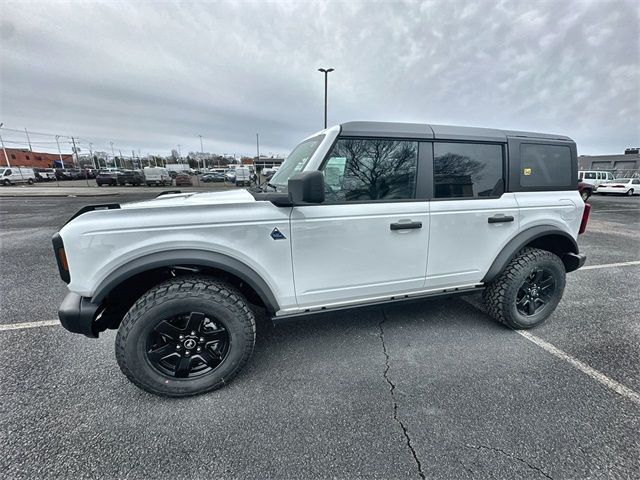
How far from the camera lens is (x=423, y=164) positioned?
2498mm

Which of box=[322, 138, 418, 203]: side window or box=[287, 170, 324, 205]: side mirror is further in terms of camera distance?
box=[322, 138, 418, 203]: side window

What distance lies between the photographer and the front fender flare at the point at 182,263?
6.22 feet

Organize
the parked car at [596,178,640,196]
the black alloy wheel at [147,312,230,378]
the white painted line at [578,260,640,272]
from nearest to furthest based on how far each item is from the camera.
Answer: the black alloy wheel at [147,312,230,378]
the white painted line at [578,260,640,272]
the parked car at [596,178,640,196]

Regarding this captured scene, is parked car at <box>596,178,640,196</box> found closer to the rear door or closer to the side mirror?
the rear door

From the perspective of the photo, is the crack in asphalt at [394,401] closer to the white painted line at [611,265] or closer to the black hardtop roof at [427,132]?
the black hardtop roof at [427,132]

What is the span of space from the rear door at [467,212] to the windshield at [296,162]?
110 centimetres

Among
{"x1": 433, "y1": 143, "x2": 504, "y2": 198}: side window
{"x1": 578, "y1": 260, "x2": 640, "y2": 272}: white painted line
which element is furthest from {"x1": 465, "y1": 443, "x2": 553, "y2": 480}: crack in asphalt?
{"x1": 578, "y1": 260, "x2": 640, "y2": 272}: white painted line

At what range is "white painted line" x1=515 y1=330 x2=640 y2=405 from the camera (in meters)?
2.14

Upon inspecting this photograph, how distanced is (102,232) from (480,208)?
304 cm

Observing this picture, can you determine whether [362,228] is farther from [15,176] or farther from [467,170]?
[15,176]

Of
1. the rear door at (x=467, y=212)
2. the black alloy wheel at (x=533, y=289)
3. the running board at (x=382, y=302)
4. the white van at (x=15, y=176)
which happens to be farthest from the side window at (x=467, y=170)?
the white van at (x=15, y=176)

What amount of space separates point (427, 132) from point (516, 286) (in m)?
1.78

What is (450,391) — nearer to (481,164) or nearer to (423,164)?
(423,164)

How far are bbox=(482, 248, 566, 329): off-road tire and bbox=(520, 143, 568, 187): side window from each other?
72 cm
